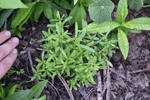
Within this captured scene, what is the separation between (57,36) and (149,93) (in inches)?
53.9

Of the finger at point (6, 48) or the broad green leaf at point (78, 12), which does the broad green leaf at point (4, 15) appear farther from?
the broad green leaf at point (78, 12)

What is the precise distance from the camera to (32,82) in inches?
66.1

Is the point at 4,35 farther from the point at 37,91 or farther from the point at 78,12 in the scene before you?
the point at 78,12

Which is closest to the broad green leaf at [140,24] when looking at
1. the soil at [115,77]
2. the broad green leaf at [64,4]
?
the soil at [115,77]

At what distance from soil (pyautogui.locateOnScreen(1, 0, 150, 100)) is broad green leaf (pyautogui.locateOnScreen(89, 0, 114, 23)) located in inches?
22.8

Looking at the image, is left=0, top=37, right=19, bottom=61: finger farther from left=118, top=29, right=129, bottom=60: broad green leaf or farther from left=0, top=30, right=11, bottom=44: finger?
left=118, top=29, right=129, bottom=60: broad green leaf

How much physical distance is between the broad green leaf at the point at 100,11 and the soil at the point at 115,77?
22.8 inches

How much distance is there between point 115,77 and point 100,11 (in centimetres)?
87

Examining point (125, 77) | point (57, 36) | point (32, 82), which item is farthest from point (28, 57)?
point (125, 77)

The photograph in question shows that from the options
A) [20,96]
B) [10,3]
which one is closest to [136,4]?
[10,3]

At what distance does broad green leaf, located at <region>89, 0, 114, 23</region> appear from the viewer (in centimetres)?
137

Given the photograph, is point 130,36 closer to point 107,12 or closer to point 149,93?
point 107,12

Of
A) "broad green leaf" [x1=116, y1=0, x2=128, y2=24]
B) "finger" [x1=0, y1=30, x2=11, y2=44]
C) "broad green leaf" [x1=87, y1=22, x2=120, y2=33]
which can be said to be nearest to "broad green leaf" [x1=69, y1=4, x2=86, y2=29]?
"broad green leaf" [x1=87, y1=22, x2=120, y2=33]

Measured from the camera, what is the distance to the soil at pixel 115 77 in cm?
157
